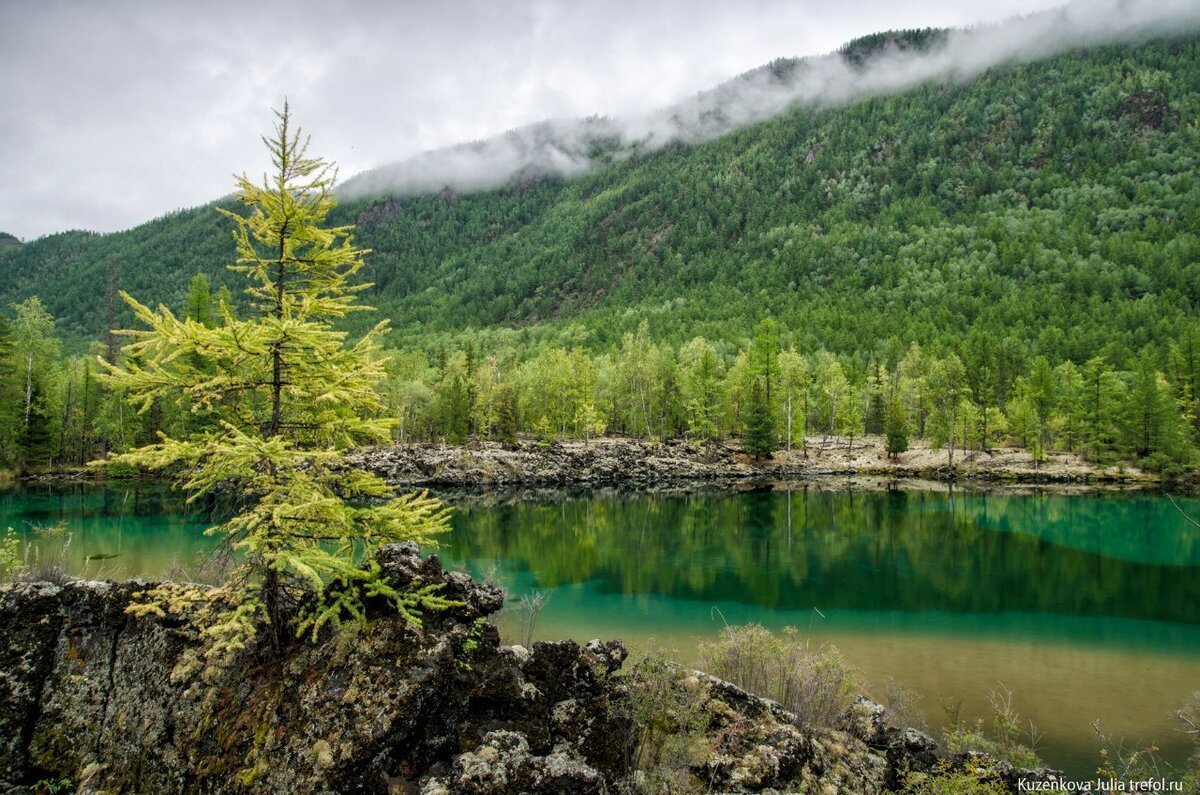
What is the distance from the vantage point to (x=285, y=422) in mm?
10656

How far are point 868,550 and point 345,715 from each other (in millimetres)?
35504

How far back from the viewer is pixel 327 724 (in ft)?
27.0

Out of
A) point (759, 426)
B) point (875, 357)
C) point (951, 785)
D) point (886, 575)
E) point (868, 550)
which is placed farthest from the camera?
point (875, 357)

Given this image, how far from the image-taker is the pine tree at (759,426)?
79.1 metres

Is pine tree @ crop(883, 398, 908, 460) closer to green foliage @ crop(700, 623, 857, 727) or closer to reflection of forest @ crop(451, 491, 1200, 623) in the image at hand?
reflection of forest @ crop(451, 491, 1200, 623)

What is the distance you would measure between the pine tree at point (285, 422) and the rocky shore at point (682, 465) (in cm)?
5821

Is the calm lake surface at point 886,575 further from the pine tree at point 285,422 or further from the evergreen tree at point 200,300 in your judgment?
the evergreen tree at point 200,300

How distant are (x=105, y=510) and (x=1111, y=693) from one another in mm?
59584

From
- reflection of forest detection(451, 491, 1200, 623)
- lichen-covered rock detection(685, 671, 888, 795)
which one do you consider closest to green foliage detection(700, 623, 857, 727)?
lichen-covered rock detection(685, 671, 888, 795)

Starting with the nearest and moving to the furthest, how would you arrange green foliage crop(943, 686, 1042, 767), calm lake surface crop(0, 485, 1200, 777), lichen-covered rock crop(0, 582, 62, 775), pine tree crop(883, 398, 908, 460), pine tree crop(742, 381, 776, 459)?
lichen-covered rock crop(0, 582, 62, 775) → green foliage crop(943, 686, 1042, 767) → calm lake surface crop(0, 485, 1200, 777) → pine tree crop(742, 381, 776, 459) → pine tree crop(883, 398, 908, 460)

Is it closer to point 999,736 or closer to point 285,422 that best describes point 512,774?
point 285,422

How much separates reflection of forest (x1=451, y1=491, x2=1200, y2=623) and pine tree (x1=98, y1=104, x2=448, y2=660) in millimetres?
20455

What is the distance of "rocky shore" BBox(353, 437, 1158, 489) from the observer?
71.2 m

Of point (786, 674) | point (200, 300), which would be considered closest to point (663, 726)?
point (786, 674)
